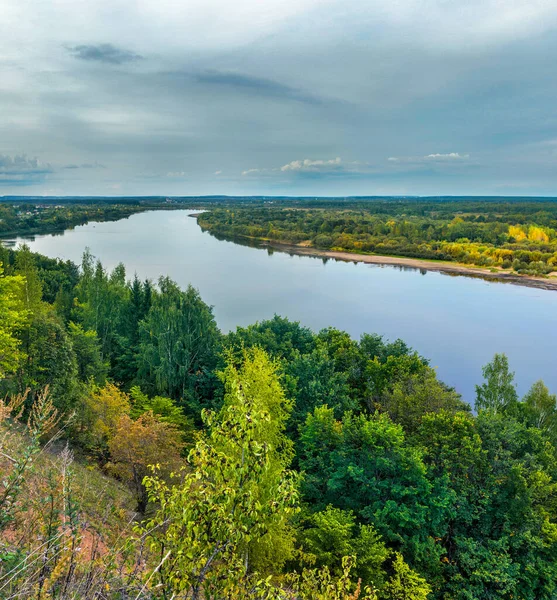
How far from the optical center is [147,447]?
35.2 ft

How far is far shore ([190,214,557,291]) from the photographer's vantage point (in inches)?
2268

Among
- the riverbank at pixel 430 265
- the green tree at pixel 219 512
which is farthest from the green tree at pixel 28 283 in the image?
the riverbank at pixel 430 265

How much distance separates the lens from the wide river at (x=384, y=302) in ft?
101

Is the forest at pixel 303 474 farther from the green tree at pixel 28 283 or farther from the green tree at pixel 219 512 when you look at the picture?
the green tree at pixel 28 283

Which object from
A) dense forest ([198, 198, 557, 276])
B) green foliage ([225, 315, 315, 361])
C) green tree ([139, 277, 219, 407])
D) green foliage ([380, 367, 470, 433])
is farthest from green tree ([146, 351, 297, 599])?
dense forest ([198, 198, 557, 276])

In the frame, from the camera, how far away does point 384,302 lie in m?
43.9

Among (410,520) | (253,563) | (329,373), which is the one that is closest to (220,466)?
(253,563)

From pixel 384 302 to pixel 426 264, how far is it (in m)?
31.0

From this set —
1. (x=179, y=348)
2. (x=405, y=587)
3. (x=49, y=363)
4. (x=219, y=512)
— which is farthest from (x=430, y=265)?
(x=219, y=512)

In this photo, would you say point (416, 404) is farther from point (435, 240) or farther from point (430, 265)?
point (435, 240)

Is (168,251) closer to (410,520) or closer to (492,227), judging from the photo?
(410,520)

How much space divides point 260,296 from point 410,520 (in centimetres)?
3315

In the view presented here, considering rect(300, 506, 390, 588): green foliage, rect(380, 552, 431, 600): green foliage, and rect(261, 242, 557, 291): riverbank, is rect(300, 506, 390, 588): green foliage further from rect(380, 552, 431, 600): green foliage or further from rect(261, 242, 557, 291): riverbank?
rect(261, 242, 557, 291): riverbank

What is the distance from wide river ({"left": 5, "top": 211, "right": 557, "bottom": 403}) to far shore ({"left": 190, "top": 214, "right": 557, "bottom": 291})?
3.31 m
